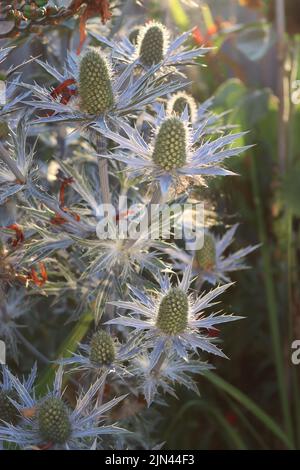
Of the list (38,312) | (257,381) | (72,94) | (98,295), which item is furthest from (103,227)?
(257,381)

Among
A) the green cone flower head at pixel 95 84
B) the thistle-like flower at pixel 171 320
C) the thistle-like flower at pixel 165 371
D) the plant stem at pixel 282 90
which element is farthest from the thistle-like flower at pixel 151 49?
the plant stem at pixel 282 90

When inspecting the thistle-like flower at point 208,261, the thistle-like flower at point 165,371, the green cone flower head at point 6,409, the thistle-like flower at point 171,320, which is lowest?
the green cone flower head at point 6,409

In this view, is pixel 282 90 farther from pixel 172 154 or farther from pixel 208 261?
pixel 172 154

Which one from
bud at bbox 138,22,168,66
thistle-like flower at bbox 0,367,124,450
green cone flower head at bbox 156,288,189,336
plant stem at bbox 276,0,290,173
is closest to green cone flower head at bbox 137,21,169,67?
bud at bbox 138,22,168,66

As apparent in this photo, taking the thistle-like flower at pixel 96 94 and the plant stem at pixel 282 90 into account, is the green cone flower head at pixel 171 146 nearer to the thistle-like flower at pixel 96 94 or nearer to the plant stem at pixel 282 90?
the thistle-like flower at pixel 96 94

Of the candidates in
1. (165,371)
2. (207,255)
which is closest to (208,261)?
(207,255)

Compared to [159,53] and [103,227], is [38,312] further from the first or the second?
[159,53]

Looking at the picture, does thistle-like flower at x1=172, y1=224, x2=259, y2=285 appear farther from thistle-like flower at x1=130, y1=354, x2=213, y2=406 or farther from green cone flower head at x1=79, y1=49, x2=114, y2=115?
green cone flower head at x1=79, y1=49, x2=114, y2=115
